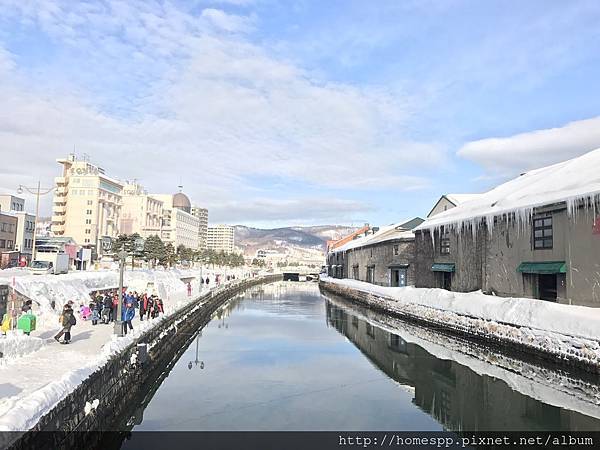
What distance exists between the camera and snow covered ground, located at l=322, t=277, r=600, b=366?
18938 millimetres

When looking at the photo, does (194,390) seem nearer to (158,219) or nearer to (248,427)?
(248,427)

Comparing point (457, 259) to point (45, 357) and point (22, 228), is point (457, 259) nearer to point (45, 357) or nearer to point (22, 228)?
point (45, 357)

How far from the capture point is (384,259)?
188ft

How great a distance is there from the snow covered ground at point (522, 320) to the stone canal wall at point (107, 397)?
1738cm

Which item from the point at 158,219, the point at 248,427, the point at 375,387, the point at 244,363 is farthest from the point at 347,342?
the point at 158,219

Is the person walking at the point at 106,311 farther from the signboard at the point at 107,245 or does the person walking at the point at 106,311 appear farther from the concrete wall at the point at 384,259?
the signboard at the point at 107,245

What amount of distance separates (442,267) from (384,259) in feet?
62.6

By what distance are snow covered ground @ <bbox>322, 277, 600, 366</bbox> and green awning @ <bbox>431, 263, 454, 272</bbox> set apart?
6.34 feet

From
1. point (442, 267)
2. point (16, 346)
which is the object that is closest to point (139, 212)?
point (442, 267)

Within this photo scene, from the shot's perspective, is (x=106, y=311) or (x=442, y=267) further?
(x=442, y=267)

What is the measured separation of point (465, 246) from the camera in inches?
1391

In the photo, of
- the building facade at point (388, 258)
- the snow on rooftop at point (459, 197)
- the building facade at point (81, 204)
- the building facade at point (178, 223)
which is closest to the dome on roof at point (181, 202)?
the building facade at point (178, 223)

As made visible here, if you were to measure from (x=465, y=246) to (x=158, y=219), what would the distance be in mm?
145632

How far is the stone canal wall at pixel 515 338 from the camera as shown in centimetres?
1858
